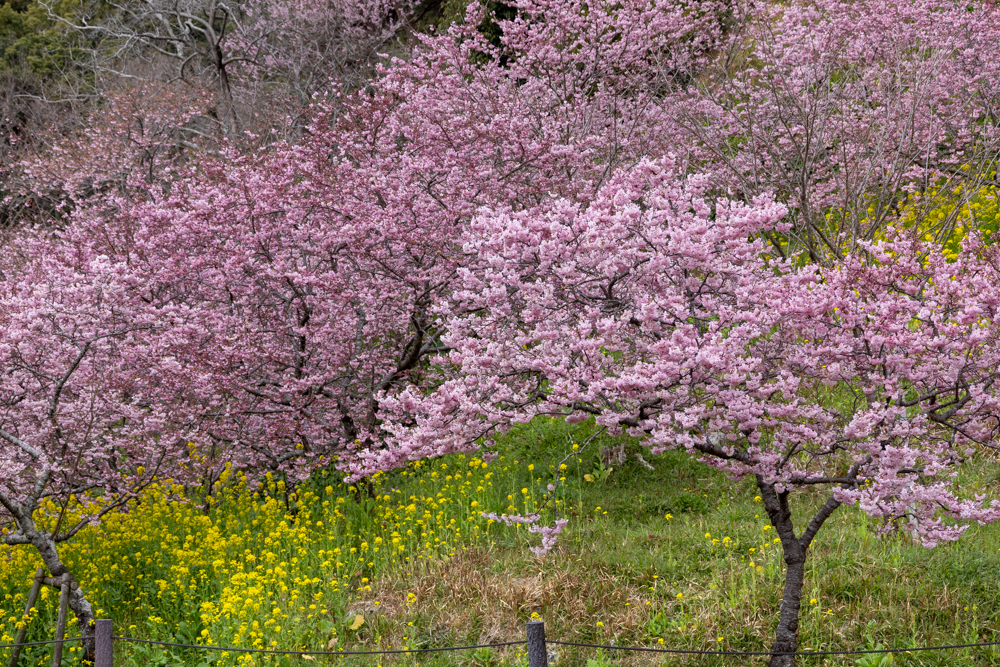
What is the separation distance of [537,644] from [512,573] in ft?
7.85

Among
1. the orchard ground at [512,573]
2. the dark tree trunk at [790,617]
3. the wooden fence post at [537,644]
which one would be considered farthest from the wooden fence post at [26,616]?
the dark tree trunk at [790,617]

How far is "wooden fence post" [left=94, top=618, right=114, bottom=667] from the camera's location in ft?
14.9

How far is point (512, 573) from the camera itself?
613cm

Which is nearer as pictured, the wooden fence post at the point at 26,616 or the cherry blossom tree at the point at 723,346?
the cherry blossom tree at the point at 723,346

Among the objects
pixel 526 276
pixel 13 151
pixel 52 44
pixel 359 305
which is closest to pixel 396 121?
pixel 359 305

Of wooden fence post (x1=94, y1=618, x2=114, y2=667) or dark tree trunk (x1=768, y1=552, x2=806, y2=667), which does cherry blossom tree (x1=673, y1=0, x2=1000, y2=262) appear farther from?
wooden fence post (x1=94, y1=618, x2=114, y2=667)

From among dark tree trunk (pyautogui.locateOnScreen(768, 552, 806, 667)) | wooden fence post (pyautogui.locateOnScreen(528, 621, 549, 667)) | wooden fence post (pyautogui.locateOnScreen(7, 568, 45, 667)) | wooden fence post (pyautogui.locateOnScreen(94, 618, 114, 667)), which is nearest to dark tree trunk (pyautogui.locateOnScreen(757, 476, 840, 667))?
dark tree trunk (pyautogui.locateOnScreen(768, 552, 806, 667))

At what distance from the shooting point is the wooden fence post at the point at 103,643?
4527 mm

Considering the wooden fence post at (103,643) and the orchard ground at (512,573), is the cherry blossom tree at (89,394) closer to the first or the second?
the orchard ground at (512,573)

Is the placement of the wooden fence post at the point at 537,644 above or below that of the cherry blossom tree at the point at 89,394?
below

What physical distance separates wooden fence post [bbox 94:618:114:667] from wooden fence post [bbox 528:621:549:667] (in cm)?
238

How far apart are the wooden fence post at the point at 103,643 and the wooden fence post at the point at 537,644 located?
2.38 m

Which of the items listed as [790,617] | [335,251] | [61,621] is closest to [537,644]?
[790,617]

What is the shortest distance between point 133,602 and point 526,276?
179 inches
